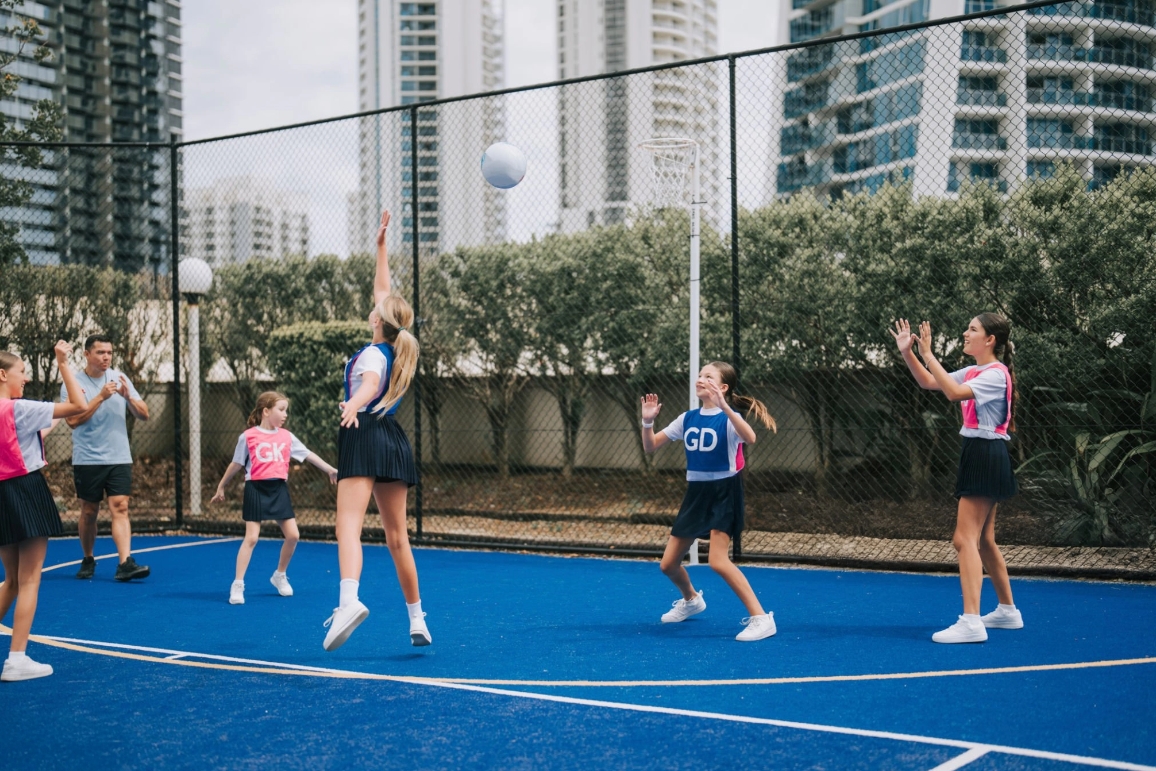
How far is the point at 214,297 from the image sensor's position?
13727mm

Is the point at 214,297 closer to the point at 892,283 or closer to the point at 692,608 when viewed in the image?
the point at 892,283


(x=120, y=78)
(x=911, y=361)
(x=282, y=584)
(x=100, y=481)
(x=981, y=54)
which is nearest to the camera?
(x=911, y=361)

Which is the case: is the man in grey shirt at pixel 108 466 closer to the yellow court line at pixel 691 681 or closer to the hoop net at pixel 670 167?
the yellow court line at pixel 691 681

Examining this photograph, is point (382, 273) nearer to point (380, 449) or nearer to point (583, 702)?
point (380, 449)

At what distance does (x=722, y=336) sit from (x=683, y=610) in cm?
524

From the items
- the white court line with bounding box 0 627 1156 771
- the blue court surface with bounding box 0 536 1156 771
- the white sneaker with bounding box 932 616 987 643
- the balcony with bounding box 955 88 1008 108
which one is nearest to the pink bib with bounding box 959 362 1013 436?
the white sneaker with bounding box 932 616 987 643

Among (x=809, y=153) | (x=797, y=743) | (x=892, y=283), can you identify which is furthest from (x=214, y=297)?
(x=809, y=153)

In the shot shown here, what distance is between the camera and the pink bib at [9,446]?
4.75 m

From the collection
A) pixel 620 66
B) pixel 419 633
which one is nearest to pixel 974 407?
pixel 419 633

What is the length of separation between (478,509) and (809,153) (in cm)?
5802

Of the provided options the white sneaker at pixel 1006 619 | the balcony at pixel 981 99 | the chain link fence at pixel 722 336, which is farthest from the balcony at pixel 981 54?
the white sneaker at pixel 1006 619

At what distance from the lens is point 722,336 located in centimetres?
1088

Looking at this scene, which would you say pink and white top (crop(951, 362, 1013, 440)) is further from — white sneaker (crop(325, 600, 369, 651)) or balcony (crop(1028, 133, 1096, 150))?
balcony (crop(1028, 133, 1096, 150))

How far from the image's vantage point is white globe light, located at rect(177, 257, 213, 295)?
36.9 ft
